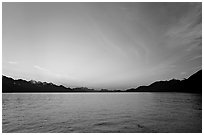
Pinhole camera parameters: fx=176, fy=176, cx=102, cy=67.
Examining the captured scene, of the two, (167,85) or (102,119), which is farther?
(167,85)

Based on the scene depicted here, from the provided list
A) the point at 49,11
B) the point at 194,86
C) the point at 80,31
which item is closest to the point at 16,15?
the point at 49,11

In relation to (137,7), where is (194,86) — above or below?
below

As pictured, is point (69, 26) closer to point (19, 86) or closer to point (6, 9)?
point (6, 9)

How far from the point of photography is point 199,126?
14391 millimetres

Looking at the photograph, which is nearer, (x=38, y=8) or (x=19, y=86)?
(x=38, y=8)

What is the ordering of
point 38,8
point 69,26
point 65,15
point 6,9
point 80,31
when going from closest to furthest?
point 6,9, point 38,8, point 65,15, point 69,26, point 80,31

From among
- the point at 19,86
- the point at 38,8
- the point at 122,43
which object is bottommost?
the point at 19,86

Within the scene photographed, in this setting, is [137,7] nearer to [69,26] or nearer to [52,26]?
[69,26]

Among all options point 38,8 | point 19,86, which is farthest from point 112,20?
point 19,86

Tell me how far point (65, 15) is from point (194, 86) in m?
99.8

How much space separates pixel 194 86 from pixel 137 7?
97.4 meters

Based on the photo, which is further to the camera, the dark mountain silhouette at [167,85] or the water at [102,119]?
the dark mountain silhouette at [167,85]

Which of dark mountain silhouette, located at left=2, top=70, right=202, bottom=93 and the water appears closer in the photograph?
the water

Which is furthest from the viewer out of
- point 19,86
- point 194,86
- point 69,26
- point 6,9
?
point 19,86
